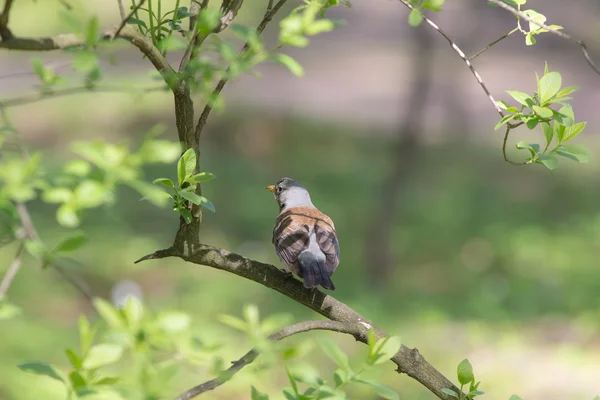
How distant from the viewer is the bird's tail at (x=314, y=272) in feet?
8.21

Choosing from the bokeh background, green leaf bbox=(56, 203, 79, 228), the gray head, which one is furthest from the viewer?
the bokeh background

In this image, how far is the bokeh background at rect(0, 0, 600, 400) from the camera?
225 inches

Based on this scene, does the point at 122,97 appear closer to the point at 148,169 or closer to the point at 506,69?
the point at 148,169

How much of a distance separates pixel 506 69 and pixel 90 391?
16.5m

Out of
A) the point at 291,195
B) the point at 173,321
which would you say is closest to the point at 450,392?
the point at 173,321

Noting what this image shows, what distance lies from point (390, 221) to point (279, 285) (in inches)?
206

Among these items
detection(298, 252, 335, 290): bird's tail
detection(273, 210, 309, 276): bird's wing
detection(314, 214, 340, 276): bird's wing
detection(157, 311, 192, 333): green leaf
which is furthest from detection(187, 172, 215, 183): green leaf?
detection(314, 214, 340, 276): bird's wing

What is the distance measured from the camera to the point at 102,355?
1119mm

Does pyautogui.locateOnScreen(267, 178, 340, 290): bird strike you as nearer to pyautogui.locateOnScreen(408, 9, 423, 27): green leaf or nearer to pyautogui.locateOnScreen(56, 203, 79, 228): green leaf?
pyautogui.locateOnScreen(408, 9, 423, 27): green leaf

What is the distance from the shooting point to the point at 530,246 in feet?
26.6

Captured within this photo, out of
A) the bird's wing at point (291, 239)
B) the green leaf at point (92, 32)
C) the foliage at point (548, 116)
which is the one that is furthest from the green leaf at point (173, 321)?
the bird's wing at point (291, 239)

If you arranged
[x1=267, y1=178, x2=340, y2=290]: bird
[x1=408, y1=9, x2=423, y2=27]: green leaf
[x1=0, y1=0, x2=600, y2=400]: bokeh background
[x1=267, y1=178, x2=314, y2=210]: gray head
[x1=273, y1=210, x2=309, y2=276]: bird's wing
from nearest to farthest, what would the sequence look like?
[x1=408, y1=9, x2=423, y2=27]: green leaf < [x1=267, y1=178, x2=340, y2=290]: bird < [x1=273, y1=210, x2=309, y2=276]: bird's wing < [x1=267, y1=178, x2=314, y2=210]: gray head < [x1=0, y1=0, x2=600, y2=400]: bokeh background

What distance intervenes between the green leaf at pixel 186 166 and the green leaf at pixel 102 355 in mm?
489

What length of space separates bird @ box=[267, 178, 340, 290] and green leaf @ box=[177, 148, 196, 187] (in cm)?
97
